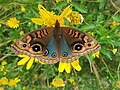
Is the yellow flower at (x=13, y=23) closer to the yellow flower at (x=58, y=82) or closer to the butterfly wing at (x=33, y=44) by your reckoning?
the yellow flower at (x=58, y=82)

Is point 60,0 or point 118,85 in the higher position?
point 60,0

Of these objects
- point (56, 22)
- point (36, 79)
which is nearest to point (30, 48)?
point (56, 22)

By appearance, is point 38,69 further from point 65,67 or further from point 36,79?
point 65,67

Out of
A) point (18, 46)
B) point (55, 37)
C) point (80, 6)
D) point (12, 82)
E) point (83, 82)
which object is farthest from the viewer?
point (83, 82)

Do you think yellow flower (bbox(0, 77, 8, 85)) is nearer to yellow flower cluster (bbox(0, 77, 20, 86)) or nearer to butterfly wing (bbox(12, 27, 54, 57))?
yellow flower cluster (bbox(0, 77, 20, 86))

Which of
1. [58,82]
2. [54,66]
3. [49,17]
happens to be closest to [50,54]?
[49,17]

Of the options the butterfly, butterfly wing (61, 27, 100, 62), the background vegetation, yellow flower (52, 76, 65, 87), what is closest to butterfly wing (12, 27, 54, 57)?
the butterfly
